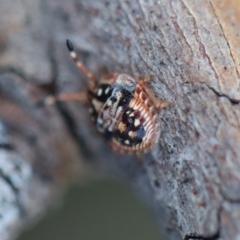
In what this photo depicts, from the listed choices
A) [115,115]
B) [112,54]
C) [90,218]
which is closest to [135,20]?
[112,54]

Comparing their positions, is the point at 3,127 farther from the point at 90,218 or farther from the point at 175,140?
the point at 90,218

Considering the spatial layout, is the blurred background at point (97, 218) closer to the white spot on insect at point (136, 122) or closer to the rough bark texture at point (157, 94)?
the rough bark texture at point (157, 94)

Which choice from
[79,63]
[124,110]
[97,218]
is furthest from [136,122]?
[97,218]

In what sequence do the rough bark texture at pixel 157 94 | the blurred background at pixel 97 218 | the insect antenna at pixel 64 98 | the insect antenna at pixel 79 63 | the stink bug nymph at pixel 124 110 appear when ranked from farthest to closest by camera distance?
the blurred background at pixel 97 218
the insect antenna at pixel 64 98
the insect antenna at pixel 79 63
the stink bug nymph at pixel 124 110
the rough bark texture at pixel 157 94

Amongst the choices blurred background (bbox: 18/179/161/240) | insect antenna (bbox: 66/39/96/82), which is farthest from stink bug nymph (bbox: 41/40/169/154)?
blurred background (bbox: 18/179/161/240)

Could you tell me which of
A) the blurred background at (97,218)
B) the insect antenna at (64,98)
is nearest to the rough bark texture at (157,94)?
the insect antenna at (64,98)

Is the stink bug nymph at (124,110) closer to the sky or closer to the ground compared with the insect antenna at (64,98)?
closer to the ground
